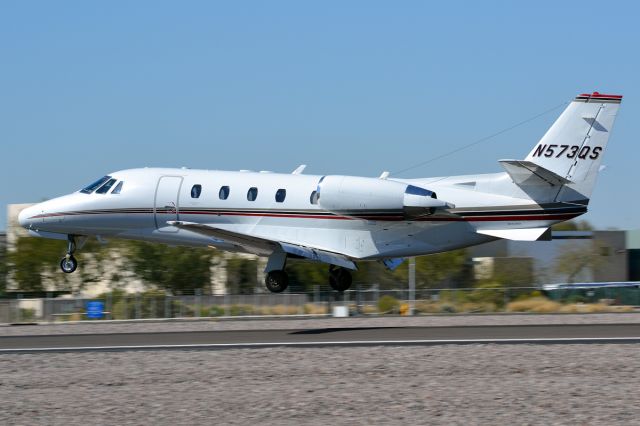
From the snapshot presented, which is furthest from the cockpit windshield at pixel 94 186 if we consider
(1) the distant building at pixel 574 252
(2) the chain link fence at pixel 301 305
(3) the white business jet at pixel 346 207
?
(1) the distant building at pixel 574 252

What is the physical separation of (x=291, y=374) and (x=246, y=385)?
1310 mm

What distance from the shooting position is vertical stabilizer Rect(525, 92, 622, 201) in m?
27.6

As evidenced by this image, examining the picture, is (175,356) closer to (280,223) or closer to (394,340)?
(394,340)

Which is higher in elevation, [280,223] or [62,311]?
[280,223]

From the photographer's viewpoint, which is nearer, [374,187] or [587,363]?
[587,363]

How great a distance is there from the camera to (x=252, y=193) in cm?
2997

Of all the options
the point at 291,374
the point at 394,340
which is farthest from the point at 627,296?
the point at 291,374

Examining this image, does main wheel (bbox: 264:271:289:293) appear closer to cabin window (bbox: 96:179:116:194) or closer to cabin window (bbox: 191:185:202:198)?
cabin window (bbox: 191:185:202:198)

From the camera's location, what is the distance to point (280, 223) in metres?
29.7

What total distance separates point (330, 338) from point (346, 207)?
18.0ft

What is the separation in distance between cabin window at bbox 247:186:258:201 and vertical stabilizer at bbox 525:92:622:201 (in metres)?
7.98

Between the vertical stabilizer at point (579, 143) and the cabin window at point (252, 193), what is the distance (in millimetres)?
7979

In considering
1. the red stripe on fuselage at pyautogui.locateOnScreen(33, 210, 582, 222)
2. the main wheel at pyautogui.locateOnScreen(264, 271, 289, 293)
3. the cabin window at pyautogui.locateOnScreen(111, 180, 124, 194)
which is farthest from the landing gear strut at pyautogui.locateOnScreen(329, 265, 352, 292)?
the cabin window at pyautogui.locateOnScreen(111, 180, 124, 194)

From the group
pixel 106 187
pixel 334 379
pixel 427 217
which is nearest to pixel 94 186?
pixel 106 187
